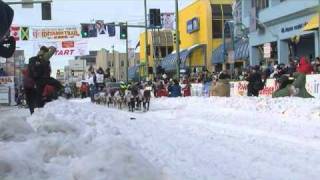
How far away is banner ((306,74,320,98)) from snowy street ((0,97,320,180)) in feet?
19.0

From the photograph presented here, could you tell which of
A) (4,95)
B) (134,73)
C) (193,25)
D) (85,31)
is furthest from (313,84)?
(134,73)

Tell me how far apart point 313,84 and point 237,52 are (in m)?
28.5

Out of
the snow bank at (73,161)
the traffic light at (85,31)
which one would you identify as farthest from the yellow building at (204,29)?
the snow bank at (73,161)

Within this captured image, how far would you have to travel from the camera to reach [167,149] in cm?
925

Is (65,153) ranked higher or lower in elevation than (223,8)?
lower

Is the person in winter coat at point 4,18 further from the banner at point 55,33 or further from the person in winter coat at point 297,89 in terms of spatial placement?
the banner at point 55,33

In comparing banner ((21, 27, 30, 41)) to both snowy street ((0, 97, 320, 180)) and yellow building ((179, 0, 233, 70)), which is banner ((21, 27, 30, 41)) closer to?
yellow building ((179, 0, 233, 70))

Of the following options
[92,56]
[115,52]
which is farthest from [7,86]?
[92,56]

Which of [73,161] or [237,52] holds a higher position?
[237,52]

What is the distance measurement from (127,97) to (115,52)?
129149 mm

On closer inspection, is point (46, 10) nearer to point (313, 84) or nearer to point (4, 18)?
point (313, 84)

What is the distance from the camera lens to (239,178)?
7.14m

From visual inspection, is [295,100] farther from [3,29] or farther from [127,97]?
[3,29]

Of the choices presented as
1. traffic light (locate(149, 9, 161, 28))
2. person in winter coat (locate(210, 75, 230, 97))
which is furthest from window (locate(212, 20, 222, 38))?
person in winter coat (locate(210, 75, 230, 97))
